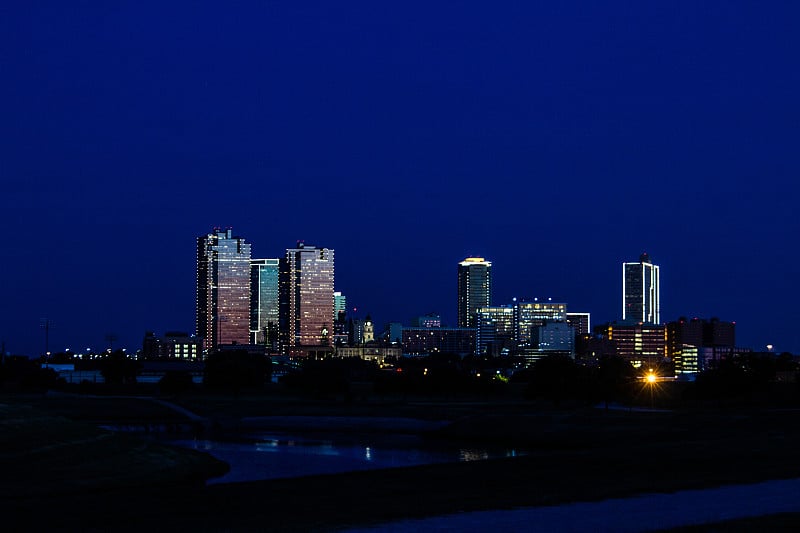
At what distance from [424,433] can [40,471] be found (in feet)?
167

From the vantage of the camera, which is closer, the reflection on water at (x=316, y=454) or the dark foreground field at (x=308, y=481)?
the dark foreground field at (x=308, y=481)

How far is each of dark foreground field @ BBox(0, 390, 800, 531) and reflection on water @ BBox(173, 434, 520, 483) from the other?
183 inches

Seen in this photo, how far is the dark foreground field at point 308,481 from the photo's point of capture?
91.9ft

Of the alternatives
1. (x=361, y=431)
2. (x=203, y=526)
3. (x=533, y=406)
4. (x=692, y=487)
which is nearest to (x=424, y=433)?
(x=361, y=431)

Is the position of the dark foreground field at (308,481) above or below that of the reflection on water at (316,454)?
above

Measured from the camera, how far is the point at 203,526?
26.6 metres

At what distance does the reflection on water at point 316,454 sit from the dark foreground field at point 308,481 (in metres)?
4.64

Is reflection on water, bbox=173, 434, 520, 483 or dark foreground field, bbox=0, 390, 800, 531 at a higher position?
dark foreground field, bbox=0, 390, 800, 531

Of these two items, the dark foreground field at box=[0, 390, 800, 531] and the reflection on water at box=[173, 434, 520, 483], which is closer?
the dark foreground field at box=[0, 390, 800, 531]

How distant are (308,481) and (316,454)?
33.8 meters

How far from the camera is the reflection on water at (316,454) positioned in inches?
2231

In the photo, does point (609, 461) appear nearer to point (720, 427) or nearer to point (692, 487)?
point (692, 487)

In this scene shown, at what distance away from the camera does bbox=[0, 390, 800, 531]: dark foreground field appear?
28.0m

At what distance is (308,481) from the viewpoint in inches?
1399
